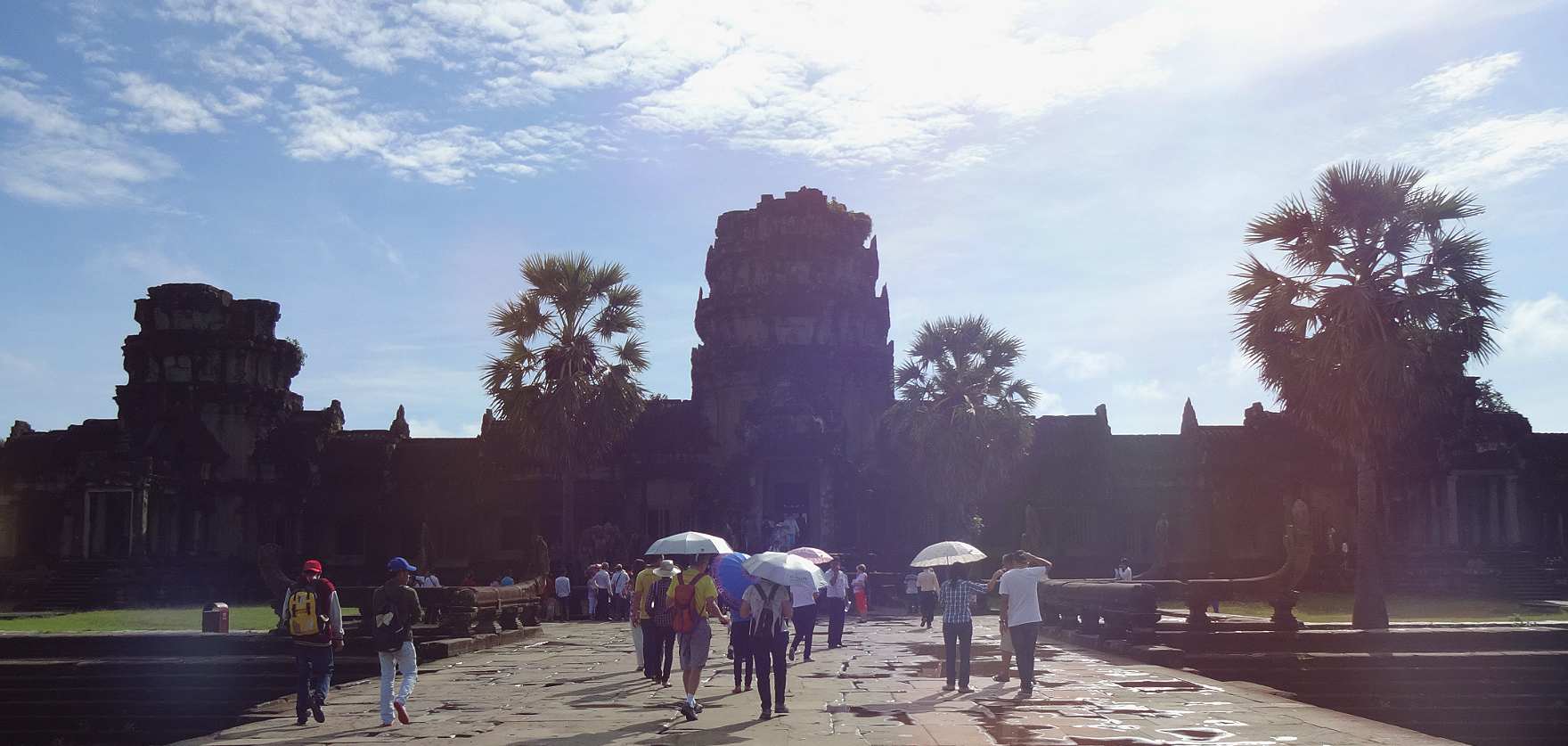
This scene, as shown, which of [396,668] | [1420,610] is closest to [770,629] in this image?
[396,668]

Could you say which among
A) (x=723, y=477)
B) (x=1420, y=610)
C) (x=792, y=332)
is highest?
(x=792, y=332)

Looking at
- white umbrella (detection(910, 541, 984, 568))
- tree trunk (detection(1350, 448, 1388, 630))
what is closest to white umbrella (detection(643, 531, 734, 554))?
white umbrella (detection(910, 541, 984, 568))

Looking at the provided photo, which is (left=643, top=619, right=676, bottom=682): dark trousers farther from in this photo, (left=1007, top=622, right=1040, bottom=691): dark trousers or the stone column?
the stone column

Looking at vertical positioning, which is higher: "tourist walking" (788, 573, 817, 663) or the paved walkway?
"tourist walking" (788, 573, 817, 663)

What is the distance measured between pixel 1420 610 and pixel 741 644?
2485 centimetres

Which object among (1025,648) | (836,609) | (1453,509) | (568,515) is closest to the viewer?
(1025,648)

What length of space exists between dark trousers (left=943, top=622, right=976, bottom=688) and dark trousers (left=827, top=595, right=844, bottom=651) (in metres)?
6.44

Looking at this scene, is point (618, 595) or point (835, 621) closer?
point (835, 621)

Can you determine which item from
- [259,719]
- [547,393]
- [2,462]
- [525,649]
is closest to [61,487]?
[2,462]

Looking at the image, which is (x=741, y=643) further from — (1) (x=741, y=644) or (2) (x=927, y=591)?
(2) (x=927, y=591)

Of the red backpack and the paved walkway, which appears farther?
the red backpack

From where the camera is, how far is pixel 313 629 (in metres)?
12.7

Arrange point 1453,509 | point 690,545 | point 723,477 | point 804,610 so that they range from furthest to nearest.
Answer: point 1453,509
point 723,477
point 804,610
point 690,545

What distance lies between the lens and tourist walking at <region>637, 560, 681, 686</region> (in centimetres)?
1416
